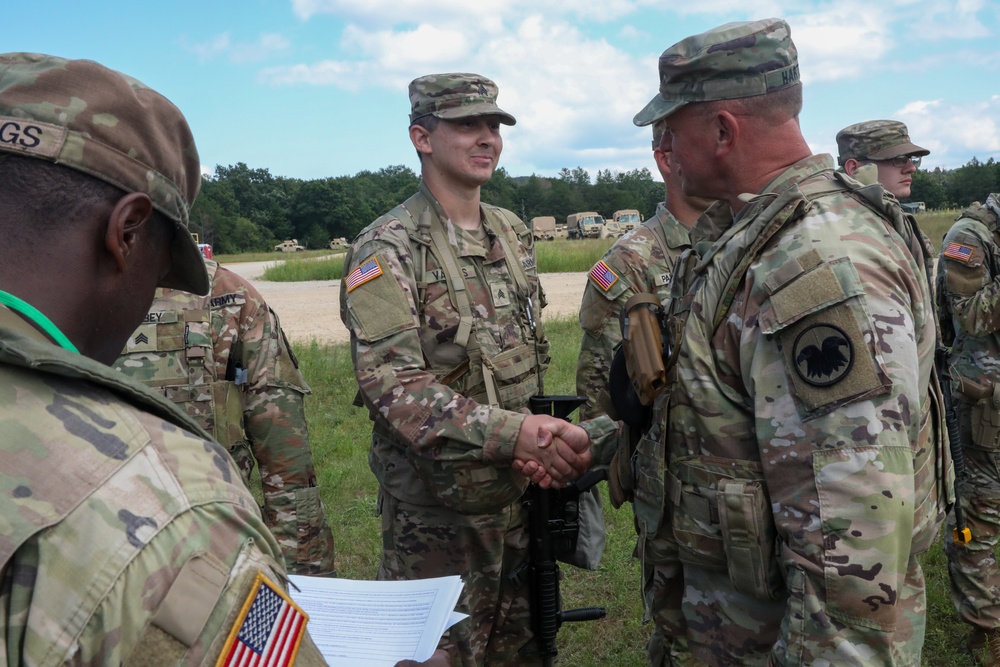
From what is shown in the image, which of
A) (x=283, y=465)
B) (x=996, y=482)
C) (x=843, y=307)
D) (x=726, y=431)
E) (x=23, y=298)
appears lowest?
(x=996, y=482)

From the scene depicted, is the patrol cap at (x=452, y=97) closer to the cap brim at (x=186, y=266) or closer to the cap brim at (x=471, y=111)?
the cap brim at (x=471, y=111)

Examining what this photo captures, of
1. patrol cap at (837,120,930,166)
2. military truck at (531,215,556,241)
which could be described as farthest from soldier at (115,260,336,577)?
military truck at (531,215,556,241)

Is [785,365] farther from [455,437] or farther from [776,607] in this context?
[455,437]

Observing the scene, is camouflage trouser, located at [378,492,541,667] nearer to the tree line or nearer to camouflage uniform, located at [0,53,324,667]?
camouflage uniform, located at [0,53,324,667]

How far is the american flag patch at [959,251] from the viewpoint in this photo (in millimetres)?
4270

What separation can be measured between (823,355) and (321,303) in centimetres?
1561

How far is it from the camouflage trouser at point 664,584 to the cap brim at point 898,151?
3.52m

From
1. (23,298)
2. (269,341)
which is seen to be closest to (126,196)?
(23,298)

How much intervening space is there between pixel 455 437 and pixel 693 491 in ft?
3.22

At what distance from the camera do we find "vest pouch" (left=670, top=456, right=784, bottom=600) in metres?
1.83

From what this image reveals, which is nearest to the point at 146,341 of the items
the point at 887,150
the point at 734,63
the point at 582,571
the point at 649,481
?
the point at 649,481

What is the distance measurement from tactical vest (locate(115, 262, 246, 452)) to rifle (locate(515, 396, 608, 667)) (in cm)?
125

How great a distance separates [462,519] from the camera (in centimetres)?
304

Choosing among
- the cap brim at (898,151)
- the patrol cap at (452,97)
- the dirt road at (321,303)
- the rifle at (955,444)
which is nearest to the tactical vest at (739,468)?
the patrol cap at (452,97)
